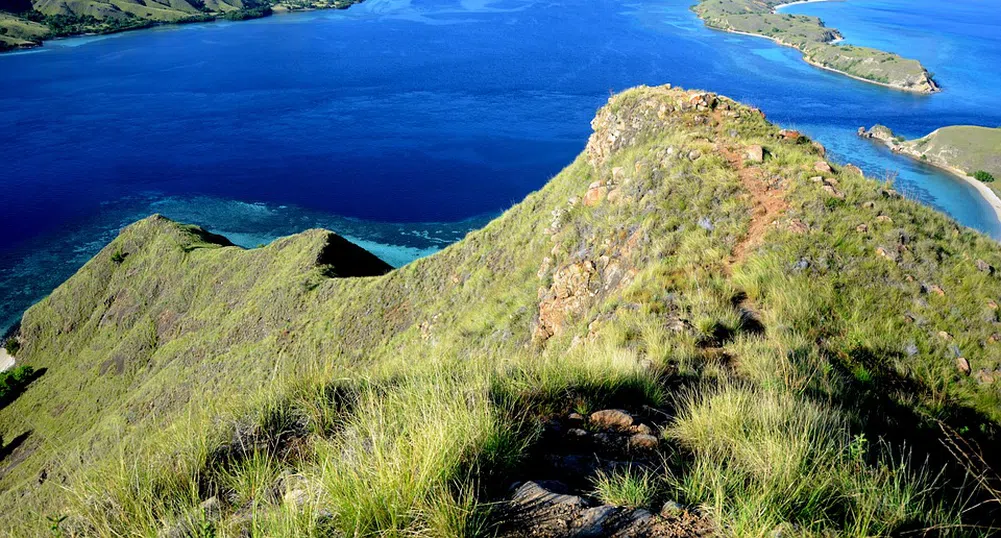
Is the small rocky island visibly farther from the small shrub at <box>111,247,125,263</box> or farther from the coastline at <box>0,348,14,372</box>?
the coastline at <box>0,348,14,372</box>

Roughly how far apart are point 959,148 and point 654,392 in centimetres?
11075

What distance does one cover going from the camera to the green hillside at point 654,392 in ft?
12.8

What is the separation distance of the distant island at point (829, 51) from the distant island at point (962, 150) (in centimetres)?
3679

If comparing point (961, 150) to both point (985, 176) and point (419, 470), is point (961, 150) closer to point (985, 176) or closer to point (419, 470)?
point (985, 176)

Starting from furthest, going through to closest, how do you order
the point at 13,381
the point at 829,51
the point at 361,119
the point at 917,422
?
the point at 829,51, the point at 361,119, the point at 13,381, the point at 917,422

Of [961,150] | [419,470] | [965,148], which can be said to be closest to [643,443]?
[419,470]

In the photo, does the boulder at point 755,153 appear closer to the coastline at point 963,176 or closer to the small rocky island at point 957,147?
the coastline at point 963,176

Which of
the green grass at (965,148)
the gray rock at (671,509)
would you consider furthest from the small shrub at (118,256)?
the green grass at (965,148)

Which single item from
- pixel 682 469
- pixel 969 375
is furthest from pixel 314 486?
pixel 969 375

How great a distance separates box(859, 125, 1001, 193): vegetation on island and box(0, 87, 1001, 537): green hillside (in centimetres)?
9100

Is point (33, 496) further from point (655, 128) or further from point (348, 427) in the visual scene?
point (655, 128)

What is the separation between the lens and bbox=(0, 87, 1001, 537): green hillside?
391cm

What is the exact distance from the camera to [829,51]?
463ft

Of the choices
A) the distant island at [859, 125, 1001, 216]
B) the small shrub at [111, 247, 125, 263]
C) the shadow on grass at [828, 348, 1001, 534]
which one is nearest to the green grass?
the distant island at [859, 125, 1001, 216]
